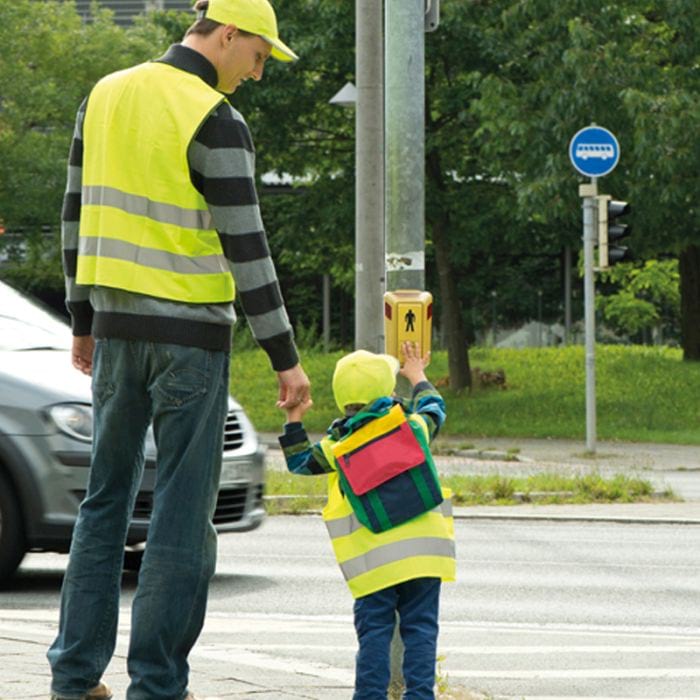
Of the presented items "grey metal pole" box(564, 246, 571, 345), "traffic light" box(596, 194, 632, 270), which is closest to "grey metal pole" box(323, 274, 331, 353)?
"grey metal pole" box(564, 246, 571, 345)

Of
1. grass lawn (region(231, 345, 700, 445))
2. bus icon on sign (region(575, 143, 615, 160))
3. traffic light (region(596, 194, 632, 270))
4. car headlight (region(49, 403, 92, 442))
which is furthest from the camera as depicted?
grass lawn (region(231, 345, 700, 445))

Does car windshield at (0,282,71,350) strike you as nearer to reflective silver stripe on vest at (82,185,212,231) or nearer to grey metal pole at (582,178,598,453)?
reflective silver stripe on vest at (82,185,212,231)

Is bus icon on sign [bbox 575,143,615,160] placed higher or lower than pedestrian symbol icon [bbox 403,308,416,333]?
higher

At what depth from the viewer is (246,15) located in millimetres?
5148

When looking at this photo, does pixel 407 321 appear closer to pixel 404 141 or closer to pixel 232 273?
pixel 404 141

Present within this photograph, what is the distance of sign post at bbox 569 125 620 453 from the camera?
21.6 metres

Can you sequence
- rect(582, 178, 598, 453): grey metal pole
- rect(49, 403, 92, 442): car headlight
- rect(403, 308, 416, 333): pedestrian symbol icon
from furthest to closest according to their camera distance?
rect(582, 178, 598, 453): grey metal pole < rect(49, 403, 92, 442): car headlight < rect(403, 308, 416, 333): pedestrian symbol icon

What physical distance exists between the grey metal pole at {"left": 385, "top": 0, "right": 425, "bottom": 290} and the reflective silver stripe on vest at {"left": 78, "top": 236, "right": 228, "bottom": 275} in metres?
1.62

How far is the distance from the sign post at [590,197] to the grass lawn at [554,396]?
394 cm

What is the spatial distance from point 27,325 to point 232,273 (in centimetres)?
598

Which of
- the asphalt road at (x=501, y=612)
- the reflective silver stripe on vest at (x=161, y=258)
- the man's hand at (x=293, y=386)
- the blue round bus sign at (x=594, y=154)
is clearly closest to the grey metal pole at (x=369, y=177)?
the asphalt road at (x=501, y=612)

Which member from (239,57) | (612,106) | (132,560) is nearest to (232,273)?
(239,57)

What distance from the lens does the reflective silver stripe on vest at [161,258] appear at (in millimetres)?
5090

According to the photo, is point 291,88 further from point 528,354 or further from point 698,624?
point 698,624
